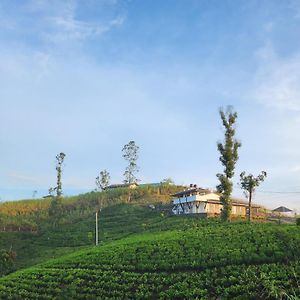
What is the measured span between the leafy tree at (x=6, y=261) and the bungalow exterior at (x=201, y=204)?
24.0 meters

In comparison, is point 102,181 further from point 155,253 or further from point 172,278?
point 172,278

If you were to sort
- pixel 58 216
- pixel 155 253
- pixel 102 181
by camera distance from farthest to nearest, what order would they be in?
pixel 102 181 < pixel 58 216 < pixel 155 253

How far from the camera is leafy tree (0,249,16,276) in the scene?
43.0 metres

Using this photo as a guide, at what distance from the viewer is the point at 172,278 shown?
89.7ft

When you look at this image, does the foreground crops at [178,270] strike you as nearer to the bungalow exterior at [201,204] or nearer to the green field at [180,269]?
the green field at [180,269]

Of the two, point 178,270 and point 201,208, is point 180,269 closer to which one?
point 178,270

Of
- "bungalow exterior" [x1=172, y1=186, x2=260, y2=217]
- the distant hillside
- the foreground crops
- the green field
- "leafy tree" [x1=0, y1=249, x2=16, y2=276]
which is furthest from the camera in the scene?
"bungalow exterior" [x1=172, y1=186, x2=260, y2=217]

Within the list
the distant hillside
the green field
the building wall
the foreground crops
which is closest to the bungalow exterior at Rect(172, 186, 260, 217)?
the building wall

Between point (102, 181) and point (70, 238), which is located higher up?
point (102, 181)

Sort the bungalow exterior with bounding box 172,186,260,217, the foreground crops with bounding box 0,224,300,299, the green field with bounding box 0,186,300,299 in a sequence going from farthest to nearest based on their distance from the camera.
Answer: the bungalow exterior with bounding box 172,186,260,217 → the foreground crops with bounding box 0,224,300,299 → the green field with bounding box 0,186,300,299

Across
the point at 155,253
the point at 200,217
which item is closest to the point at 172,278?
the point at 155,253

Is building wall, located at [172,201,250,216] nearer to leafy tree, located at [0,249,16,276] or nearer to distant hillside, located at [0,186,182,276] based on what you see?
distant hillside, located at [0,186,182,276]

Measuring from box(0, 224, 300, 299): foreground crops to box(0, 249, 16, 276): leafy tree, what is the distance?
7.13 meters

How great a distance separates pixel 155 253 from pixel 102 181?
137ft
